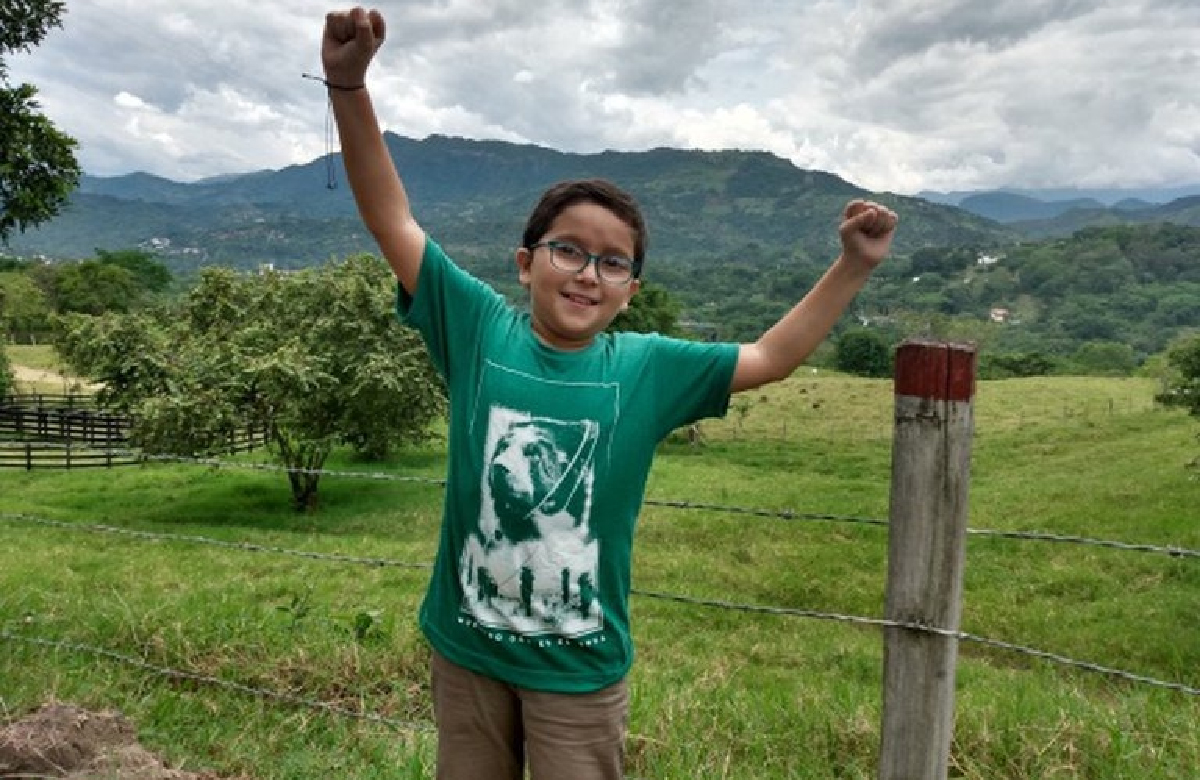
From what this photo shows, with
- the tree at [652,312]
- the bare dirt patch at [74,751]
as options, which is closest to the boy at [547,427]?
the bare dirt patch at [74,751]

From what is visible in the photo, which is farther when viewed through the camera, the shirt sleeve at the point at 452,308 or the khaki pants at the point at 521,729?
the shirt sleeve at the point at 452,308

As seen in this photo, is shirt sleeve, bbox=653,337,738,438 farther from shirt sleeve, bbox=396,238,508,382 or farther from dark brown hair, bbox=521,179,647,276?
shirt sleeve, bbox=396,238,508,382

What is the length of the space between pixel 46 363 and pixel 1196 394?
6717 cm

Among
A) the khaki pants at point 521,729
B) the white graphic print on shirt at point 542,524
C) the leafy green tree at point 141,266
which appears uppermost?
the leafy green tree at point 141,266

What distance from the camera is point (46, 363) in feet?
207

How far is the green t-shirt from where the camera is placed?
2273 mm

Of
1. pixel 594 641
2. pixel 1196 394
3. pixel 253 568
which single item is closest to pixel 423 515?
pixel 253 568

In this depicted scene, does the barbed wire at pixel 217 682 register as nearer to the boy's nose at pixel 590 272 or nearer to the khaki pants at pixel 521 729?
the khaki pants at pixel 521 729

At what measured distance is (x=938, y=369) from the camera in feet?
8.02

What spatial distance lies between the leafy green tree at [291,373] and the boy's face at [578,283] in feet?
66.7

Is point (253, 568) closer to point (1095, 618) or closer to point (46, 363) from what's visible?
point (1095, 618)

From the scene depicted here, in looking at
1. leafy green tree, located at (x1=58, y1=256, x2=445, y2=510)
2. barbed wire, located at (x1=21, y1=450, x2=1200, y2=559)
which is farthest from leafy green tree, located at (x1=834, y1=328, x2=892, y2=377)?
barbed wire, located at (x1=21, y1=450, x2=1200, y2=559)

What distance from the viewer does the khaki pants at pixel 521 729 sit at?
2285mm

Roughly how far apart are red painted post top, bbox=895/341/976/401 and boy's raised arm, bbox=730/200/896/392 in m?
0.25
